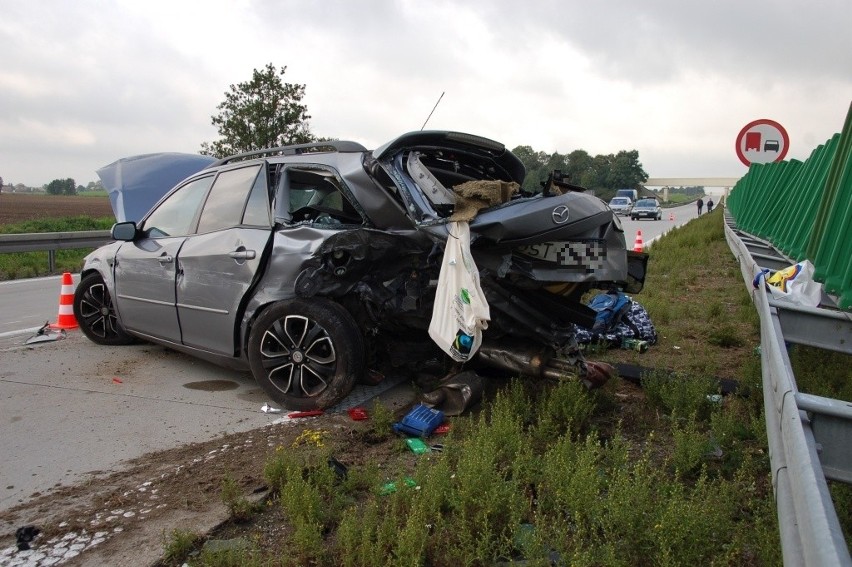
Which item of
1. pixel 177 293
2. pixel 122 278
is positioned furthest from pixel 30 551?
pixel 122 278

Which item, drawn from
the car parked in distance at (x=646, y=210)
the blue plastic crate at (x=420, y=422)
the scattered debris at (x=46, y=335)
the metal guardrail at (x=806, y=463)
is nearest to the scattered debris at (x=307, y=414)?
the blue plastic crate at (x=420, y=422)

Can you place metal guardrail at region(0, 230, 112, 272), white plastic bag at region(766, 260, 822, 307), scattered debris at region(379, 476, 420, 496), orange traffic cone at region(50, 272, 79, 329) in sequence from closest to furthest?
1. scattered debris at region(379, 476, 420, 496)
2. white plastic bag at region(766, 260, 822, 307)
3. orange traffic cone at region(50, 272, 79, 329)
4. metal guardrail at region(0, 230, 112, 272)

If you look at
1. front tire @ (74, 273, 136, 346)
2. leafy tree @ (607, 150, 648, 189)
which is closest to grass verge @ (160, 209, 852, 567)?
front tire @ (74, 273, 136, 346)

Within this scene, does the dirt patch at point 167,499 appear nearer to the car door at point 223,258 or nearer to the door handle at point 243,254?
the car door at point 223,258

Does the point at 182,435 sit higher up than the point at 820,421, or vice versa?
the point at 820,421

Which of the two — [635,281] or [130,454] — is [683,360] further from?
[130,454]

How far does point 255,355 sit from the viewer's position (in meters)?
4.93

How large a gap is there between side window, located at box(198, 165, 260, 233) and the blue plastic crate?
A: 2.14 metres

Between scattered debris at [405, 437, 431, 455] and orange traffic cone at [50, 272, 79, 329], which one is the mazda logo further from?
orange traffic cone at [50, 272, 79, 329]

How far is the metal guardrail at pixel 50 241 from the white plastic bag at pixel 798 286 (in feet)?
44.0

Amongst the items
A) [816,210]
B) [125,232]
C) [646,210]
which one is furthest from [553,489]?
[646,210]

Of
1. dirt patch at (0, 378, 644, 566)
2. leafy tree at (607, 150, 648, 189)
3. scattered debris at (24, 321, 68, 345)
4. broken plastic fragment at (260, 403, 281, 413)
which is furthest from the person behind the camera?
leafy tree at (607, 150, 648, 189)

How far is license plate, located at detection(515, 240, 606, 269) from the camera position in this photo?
165 inches

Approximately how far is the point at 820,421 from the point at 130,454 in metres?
3.61
